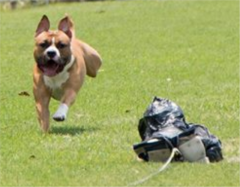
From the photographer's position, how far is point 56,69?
9008mm

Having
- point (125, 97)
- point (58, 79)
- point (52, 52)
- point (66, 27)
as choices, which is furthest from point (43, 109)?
point (125, 97)

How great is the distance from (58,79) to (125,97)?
2.25 meters

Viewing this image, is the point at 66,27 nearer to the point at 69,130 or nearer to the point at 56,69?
the point at 56,69

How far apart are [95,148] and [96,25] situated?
13.4 meters

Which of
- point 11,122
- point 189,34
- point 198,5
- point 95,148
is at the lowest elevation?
point 198,5

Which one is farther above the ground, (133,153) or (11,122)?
(133,153)

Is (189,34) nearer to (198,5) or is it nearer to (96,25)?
(96,25)

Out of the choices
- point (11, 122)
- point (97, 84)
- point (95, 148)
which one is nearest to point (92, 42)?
point (97, 84)

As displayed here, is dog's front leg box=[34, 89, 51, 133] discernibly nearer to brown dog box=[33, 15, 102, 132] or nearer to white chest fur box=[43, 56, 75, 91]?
brown dog box=[33, 15, 102, 132]

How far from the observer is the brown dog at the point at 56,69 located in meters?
8.98

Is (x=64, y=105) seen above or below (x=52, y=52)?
below

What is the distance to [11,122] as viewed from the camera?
389 inches

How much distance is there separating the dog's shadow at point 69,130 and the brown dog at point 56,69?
0.56 feet

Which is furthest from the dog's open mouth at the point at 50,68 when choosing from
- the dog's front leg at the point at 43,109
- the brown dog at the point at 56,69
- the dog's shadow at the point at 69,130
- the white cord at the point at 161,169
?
the white cord at the point at 161,169
